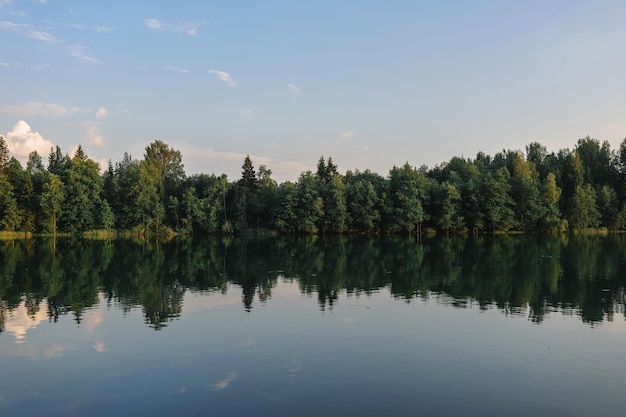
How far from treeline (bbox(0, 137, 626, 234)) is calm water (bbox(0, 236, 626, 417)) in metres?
62.3

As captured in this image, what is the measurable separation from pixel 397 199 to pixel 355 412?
8892 centimetres

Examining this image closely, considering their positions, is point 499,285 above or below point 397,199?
below

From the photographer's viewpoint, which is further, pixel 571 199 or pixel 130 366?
pixel 571 199

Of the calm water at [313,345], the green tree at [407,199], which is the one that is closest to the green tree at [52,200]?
the calm water at [313,345]

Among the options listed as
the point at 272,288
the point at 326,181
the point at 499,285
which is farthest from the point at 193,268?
the point at 326,181

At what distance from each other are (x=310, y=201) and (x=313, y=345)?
82223 mm

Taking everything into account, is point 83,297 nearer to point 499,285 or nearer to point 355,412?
point 355,412

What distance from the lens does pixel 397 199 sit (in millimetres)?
98500

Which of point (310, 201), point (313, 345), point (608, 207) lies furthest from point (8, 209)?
point (608, 207)

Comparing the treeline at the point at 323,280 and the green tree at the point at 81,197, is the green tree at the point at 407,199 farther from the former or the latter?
the green tree at the point at 81,197

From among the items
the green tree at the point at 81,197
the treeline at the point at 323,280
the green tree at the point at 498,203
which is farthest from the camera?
the green tree at the point at 498,203

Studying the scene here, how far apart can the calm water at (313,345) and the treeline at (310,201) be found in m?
62.3

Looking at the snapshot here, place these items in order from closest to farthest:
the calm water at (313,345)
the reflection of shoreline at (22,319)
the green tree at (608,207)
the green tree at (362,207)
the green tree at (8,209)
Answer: the calm water at (313,345) < the reflection of shoreline at (22,319) < the green tree at (8,209) < the green tree at (362,207) < the green tree at (608,207)

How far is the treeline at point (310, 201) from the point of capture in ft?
298
